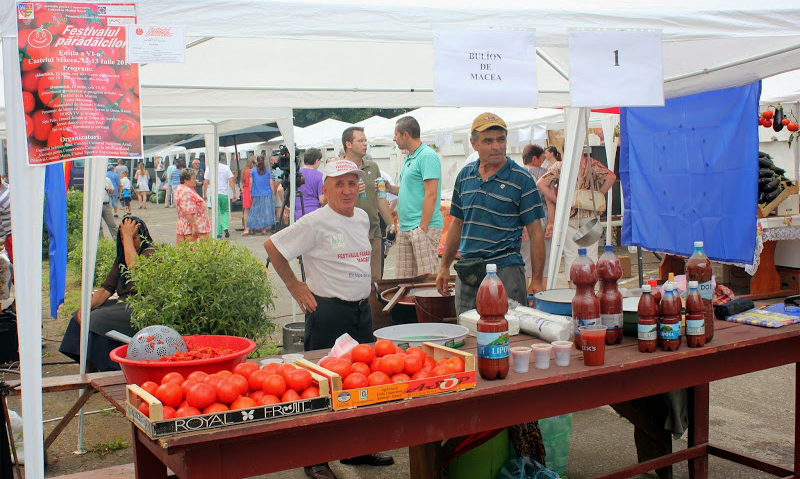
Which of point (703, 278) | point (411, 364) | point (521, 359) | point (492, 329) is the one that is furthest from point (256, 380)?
point (703, 278)

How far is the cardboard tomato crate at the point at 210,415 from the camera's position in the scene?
2213 millimetres

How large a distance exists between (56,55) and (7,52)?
0.16 meters

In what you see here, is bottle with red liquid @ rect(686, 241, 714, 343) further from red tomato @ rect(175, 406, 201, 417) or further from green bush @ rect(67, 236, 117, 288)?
green bush @ rect(67, 236, 117, 288)

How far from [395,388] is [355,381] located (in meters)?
0.14

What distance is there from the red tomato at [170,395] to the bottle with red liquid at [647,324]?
1900 mm

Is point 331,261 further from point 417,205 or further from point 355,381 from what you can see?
point 417,205

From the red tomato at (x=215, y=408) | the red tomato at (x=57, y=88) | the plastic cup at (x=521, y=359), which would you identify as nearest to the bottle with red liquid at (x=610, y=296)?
the plastic cup at (x=521, y=359)

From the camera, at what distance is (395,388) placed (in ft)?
8.34

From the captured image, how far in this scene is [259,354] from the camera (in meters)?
5.41

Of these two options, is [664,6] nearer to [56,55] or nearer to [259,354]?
[56,55]

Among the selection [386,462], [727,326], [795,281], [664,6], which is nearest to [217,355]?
[386,462]

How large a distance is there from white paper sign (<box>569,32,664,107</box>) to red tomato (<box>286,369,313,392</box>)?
2.04 meters

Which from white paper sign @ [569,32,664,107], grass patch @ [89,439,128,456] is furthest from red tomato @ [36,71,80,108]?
grass patch @ [89,439,128,456]

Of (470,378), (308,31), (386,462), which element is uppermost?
(308,31)
